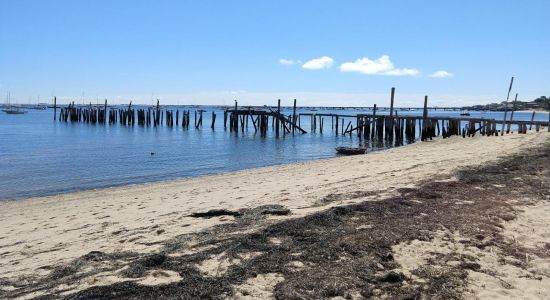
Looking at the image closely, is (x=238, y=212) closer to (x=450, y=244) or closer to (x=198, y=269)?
(x=198, y=269)

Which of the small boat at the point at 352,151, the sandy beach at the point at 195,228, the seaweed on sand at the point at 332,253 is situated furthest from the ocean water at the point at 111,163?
the seaweed on sand at the point at 332,253

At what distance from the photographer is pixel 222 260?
17.9 ft

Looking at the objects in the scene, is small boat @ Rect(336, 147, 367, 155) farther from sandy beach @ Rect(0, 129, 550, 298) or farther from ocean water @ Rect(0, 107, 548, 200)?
sandy beach @ Rect(0, 129, 550, 298)

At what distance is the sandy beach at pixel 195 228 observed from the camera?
4996mm

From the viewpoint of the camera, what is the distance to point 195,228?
7.07 meters

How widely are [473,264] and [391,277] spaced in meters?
1.18

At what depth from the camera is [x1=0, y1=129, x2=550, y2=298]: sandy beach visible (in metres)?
5.00

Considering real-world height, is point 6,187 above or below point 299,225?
below

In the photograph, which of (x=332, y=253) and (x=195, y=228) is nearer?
(x=332, y=253)

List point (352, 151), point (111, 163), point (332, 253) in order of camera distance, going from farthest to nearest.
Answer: point (352, 151), point (111, 163), point (332, 253)

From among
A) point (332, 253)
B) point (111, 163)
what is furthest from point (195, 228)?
point (111, 163)

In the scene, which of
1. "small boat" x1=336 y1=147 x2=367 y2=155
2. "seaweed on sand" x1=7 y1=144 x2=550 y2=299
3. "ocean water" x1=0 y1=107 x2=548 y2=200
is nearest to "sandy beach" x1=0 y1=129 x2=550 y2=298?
"seaweed on sand" x1=7 y1=144 x2=550 y2=299

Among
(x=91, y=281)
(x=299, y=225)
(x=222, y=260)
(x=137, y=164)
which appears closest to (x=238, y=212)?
(x=299, y=225)

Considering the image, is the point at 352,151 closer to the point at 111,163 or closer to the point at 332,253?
the point at 111,163
